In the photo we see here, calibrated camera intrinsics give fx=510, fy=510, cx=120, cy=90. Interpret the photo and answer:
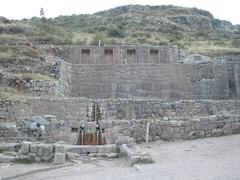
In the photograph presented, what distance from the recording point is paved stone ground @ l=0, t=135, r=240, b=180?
10.9m

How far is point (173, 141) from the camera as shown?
17391mm

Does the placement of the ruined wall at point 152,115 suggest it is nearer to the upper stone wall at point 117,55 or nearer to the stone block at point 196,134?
the stone block at point 196,134

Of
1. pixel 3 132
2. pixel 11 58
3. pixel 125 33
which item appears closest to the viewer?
pixel 3 132

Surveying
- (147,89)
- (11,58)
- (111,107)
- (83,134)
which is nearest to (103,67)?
(147,89)

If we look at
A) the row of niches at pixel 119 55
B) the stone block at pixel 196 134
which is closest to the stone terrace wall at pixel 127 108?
the stone block at pixel 196 134

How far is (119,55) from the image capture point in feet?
102

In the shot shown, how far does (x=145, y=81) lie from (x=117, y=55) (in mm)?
3610

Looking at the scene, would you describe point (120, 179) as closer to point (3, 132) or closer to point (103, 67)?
point (3, 132)

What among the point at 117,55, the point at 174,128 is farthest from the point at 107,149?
the point at 117,55

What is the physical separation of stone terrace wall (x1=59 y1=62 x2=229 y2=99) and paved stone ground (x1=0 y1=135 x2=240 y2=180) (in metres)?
11.9

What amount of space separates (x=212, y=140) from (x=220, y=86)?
12.9 metres

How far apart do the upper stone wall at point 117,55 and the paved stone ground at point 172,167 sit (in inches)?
611

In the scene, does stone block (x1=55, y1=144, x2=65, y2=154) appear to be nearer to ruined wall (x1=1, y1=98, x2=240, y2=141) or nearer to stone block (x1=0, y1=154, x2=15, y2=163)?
stone block (x1=0, y1=154, x2=15, y2=163)

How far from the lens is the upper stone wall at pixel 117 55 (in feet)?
102
